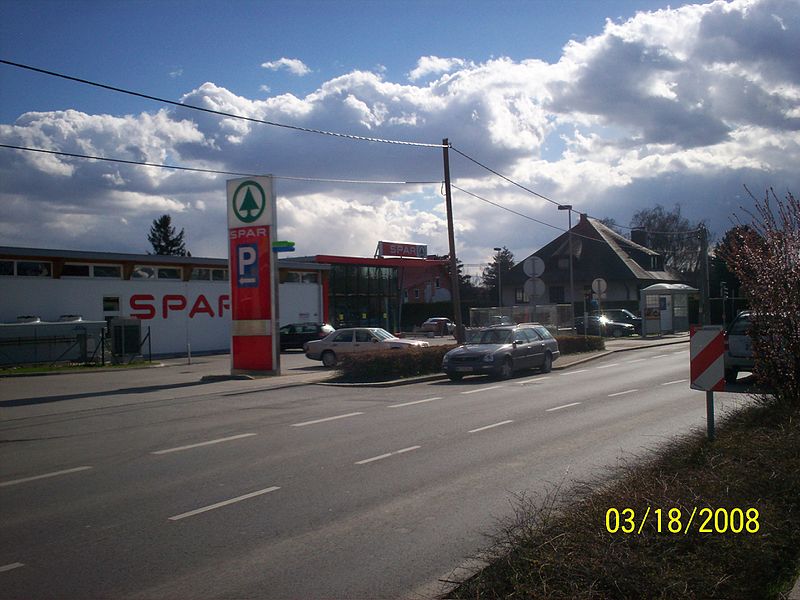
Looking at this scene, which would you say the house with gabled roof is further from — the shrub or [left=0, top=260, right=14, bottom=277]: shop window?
the shrub

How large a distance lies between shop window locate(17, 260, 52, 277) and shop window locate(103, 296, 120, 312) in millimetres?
2876

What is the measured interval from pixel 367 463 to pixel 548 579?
17.2 ft

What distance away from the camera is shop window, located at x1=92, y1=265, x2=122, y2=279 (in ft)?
122

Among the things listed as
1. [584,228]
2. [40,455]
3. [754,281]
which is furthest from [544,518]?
[584,228]

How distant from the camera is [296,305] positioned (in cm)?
4712

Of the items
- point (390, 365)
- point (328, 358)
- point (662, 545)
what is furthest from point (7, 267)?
point (662, 545)

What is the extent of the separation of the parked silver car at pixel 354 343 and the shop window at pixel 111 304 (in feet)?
43.2

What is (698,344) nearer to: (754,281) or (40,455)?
(754,281)

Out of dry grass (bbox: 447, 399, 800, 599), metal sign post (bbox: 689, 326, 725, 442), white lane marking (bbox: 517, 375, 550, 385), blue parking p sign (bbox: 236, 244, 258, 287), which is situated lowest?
white lane marking (bbox: 517, 375, 550, 385)

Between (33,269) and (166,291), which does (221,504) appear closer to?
(33,269)

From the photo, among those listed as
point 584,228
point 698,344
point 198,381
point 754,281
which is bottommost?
point 198,381

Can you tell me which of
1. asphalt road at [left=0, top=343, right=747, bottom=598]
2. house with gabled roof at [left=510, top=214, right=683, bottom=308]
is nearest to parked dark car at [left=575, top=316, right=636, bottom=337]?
house with gabled roof at [left=510, top=214, right=683, bottom=308]

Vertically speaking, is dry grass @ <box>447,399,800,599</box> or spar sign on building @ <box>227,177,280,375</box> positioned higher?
spar sign on building @ <box>227,177,280,375</box>

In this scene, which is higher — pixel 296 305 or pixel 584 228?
pixel 584 228
